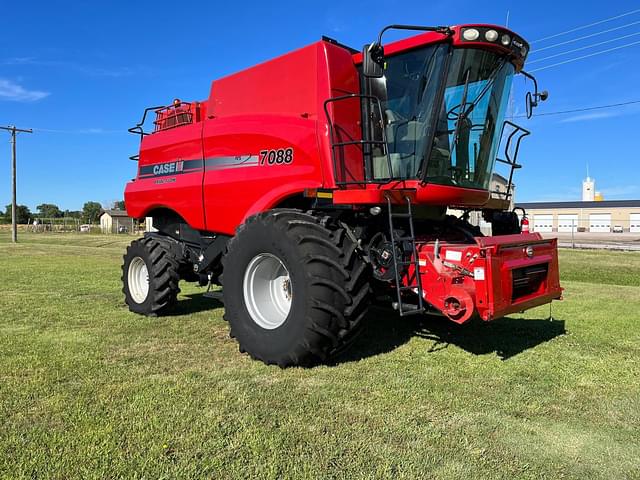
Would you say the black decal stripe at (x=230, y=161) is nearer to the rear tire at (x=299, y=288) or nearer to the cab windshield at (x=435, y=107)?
the rear tire at (x=299, y=288)

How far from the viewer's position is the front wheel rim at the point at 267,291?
514 centimetres

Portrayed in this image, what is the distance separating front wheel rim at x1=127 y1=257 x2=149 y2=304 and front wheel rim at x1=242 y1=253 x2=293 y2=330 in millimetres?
3099

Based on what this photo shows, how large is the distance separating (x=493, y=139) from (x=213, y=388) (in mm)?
3923

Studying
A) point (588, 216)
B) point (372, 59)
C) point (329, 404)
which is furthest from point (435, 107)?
point (588, 216)

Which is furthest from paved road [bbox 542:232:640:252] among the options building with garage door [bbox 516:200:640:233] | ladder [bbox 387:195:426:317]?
building with garage door [bbox 516:200:640:233]

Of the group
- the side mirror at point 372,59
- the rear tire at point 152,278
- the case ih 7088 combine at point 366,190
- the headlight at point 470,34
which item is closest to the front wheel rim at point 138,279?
the rear tire at point 152,278

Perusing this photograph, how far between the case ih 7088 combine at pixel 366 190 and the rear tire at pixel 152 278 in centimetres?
160

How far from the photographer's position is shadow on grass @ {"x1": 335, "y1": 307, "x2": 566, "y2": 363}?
5.35 meters

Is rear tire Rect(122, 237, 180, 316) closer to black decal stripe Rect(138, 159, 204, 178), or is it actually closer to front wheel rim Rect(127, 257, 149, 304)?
front wheel rim Rect(127, 257, 149, 304)

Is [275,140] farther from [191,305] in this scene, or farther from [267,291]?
[191,305]

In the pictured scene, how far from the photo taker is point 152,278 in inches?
284

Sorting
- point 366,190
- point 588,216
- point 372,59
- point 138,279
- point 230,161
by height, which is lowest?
point 138,279

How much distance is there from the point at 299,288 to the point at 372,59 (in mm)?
2086

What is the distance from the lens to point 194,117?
7.14m
